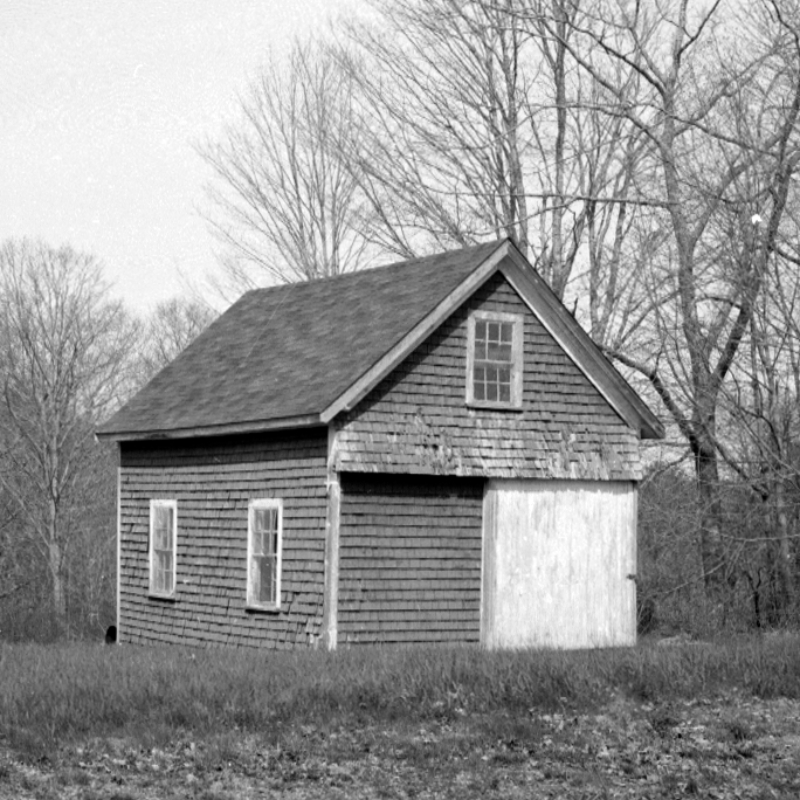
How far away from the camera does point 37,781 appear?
468 inches

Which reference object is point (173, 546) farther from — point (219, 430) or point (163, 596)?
point (219, 430)

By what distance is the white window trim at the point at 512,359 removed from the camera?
22.7m

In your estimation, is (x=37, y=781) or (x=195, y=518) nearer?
(x=37, y=781)

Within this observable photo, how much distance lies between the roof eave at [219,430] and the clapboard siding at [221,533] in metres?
0.33

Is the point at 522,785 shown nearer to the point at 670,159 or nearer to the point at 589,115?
the point at 670,159

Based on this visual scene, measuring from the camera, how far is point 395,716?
1464 centimetres

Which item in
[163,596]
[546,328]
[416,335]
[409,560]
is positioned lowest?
[163,596]

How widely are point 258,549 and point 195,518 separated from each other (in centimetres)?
203

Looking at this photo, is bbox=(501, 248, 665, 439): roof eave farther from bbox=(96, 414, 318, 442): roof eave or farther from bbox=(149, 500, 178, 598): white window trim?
bbox=(149, 500, 178, 598): white window trim

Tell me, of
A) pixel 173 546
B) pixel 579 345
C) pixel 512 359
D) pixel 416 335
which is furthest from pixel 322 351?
pixel 173 546

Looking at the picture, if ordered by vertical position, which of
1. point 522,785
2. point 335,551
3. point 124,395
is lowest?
point 522,785

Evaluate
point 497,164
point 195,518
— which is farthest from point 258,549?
point 497,164

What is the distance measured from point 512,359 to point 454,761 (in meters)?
10.9

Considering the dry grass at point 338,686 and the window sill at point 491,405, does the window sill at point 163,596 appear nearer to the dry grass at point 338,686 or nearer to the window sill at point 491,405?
the window sill at point 491,405
